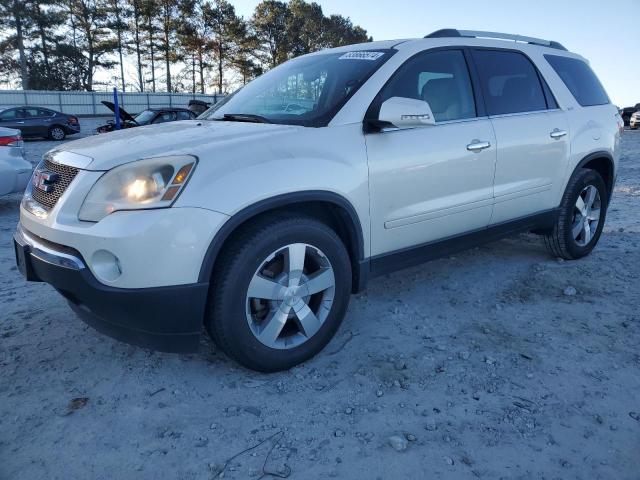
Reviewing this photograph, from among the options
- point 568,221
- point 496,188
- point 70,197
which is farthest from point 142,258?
point 568,221

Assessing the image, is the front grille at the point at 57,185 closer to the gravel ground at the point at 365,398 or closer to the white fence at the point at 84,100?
the gravel ground at the point at 365,398

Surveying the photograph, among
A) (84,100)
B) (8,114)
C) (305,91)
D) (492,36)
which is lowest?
(8,114)

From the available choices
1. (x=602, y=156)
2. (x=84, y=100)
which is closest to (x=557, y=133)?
(x=602, y=156)

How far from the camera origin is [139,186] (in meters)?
2.31

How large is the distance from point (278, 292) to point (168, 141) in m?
0.95

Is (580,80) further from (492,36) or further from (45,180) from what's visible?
(45,180)

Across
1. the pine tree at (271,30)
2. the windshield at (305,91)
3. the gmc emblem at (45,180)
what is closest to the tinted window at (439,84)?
the windshield at (305,91)

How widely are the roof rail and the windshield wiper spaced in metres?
1.36

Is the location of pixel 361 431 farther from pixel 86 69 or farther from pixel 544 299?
pixel 86 69

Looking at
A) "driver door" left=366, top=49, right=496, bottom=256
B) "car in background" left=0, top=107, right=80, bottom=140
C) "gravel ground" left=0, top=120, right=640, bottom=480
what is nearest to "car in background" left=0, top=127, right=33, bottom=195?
"gravel ground" left=0, top=120, right=640, bottom=480

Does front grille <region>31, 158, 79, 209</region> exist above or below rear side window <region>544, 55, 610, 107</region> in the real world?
below

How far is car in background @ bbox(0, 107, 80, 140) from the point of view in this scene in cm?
1888

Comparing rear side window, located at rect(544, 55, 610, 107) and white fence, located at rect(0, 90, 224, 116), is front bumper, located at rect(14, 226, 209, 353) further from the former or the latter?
white fence, located at rect(0, 90, 224, 116)

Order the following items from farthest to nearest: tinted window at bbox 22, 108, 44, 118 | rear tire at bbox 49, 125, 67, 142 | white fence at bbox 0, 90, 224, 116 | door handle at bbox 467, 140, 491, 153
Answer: white fence at bbox 0, 90, 224, 116 → rear tire at bbox 49, 125, 67, 142 → tinted window at bbox 22, 108, 44, 118 → door handle at bbox 467, 140, 491, 153
